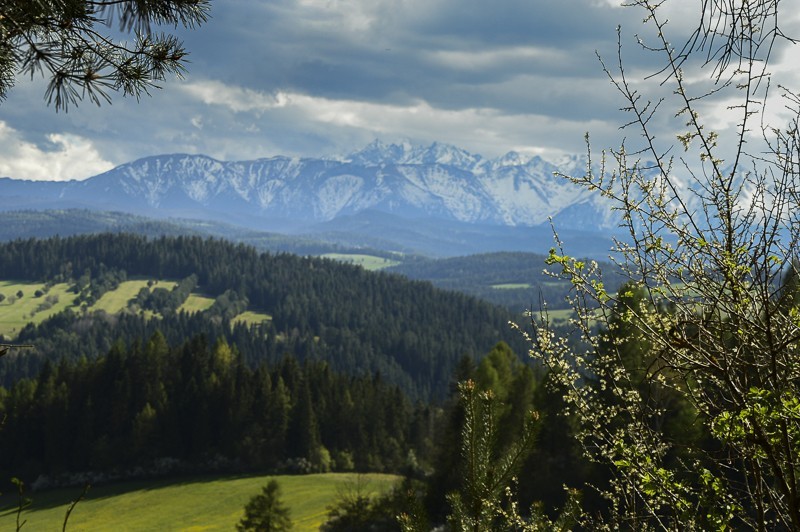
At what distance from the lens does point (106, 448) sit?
72.7m

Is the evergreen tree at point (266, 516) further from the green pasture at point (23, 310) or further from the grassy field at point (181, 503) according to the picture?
the green pasture at point (23, 310)

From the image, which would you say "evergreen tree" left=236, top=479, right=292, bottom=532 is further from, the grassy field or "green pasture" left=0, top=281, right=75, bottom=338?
"green pasture" left=0, top=281, right=75, bottom=338

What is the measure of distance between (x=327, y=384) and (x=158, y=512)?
29.1 m

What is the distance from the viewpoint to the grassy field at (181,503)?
50719 millimetres

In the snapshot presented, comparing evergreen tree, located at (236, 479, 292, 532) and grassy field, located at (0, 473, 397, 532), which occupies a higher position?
evergreen tree, located at (236, 479, 292, 532)

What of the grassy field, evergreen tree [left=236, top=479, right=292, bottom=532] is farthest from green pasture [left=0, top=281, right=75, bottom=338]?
evergreen tree [left=236, top=479, right=292, bottom=532]

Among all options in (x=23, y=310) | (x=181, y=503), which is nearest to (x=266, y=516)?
(x=181, y=503)

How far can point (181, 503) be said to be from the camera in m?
57.6

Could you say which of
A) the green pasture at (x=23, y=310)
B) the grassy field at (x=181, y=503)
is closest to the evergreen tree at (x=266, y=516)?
the grassy field at (x=181, y=503)

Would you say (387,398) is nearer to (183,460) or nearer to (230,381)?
(230,381)

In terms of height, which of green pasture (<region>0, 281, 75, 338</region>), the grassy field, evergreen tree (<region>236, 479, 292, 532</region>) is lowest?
green pasture (<region>0, 281, 75, 338</region>)

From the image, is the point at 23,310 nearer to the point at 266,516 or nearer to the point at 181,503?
the point at 181,503

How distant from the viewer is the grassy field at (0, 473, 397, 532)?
50719mm

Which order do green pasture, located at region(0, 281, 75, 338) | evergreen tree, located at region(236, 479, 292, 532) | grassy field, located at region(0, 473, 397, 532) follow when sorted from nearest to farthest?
1. evergreen tree, located at region(236, 479, 292, 532)
2. grassy field, located at region(0, 473, 397, 532)
3. green pasture, located at region(0, 281, 75, 338)
